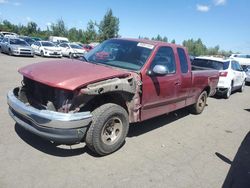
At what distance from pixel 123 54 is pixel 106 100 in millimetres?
1335

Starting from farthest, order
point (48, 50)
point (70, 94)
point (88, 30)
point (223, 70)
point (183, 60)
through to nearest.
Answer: point (88, 30)
point (48, 50)
point (223, 70)
point (183, 60)
point (70, 94)

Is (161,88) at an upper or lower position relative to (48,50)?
upper

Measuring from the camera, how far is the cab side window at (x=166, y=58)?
5.44 metres

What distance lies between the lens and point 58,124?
3.78 metres

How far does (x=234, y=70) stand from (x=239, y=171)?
26.9 ft

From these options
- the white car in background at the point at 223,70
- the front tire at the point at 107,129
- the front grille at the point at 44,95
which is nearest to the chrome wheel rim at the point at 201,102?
the white car in background at the point at 223,70

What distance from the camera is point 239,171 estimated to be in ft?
14.9

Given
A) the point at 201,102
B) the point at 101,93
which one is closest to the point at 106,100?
the point at 101,93

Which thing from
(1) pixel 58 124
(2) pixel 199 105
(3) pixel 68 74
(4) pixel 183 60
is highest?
(4) pixel 183 60

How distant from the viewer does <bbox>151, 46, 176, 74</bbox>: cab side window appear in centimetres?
544

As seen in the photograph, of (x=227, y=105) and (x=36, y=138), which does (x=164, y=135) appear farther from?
(x=227, y=105)

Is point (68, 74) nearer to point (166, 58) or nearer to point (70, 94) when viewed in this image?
point (70, 94)

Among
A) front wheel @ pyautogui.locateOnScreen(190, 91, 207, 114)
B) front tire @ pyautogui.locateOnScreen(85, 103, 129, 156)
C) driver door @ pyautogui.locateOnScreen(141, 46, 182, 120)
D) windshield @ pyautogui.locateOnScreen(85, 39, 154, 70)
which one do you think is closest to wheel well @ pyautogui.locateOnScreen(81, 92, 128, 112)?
front tire @ pyautogui.locateOnScreen(85, 103, 129, 156)

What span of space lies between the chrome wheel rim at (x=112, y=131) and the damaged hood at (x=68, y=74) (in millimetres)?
785
